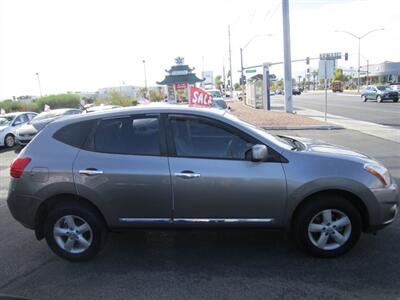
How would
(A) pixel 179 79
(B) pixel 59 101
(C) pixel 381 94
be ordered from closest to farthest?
(A) pixel 179 79 < (C) pixel 381 94 < (B) pixel 59 101

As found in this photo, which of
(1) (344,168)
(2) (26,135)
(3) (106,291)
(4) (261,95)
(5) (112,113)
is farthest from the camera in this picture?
(4) (261,95)

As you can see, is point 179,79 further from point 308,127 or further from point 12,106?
point 308,127

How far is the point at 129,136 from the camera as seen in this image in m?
3.87

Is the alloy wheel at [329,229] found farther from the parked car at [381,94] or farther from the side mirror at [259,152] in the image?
the parked car at [381,94]

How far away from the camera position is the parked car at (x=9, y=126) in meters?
13.9

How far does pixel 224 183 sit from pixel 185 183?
41cm

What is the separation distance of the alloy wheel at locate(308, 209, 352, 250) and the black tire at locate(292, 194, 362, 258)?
3 cm

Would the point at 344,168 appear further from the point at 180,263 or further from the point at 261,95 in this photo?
the point at 261,95

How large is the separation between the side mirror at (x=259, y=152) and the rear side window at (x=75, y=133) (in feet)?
5.92

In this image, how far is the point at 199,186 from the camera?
12.0 feet

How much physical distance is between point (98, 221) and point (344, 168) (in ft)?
8.86

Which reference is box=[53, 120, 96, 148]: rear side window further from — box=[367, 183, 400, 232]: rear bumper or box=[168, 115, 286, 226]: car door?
box=[367, 183, 400, 232]: rear bumper

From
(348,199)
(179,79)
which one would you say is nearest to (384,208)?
(348,199)

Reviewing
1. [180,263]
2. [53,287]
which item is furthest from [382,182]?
[53,287]
